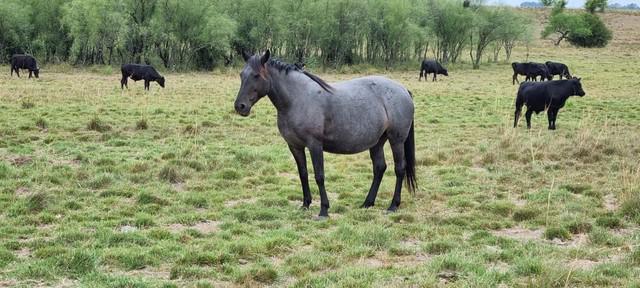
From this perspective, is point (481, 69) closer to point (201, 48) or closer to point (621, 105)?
point (201, 48)

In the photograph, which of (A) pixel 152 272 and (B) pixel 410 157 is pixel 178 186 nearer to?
(B) pixel 410 157

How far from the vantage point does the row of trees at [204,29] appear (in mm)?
43594

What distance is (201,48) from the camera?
4750 centimetres

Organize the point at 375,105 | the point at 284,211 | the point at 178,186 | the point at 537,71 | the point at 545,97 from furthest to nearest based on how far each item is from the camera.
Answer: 1. the point at 537,71
2. the point at 545,97
3. the point at 178,186
4. the point at 375,105
5. the point at 284,211

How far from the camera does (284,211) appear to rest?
8.77m

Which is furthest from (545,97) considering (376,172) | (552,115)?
(376,172)

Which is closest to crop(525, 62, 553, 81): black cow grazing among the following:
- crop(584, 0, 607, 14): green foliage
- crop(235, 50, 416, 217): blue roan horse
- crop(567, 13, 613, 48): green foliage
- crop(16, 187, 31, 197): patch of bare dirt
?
crop(235, 50, 416, 217): blue roan horse

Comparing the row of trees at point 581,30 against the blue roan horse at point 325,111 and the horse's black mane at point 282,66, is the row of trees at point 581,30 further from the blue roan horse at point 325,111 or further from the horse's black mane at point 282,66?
the horse's black mane at point 282,66

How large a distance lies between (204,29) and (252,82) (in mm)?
38865

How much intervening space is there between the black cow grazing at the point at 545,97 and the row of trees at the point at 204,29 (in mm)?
29304

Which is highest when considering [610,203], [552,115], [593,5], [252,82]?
[593,5]

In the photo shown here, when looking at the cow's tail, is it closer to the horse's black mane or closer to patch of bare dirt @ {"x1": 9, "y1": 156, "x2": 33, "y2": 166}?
the horse's black mane

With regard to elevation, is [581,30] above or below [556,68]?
above

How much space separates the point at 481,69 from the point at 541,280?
1956 inches
